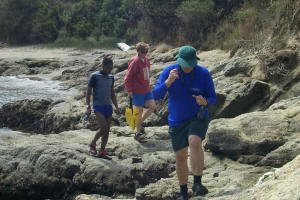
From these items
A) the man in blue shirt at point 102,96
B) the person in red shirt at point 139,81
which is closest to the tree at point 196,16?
the person in red shirt at point 139,81

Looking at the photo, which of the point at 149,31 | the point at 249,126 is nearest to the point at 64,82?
the point at 149,31

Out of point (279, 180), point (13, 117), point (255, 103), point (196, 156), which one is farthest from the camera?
point (13, 117)

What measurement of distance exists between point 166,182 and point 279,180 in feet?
6.99

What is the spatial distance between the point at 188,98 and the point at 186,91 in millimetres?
77

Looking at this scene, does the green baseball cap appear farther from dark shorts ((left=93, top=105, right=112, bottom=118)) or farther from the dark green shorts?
dark shorts ((left=93, top=105, right=112, bottom=118))

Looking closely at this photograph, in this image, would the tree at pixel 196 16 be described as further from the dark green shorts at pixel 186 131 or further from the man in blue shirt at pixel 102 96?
the dark green shorts at pixel 186 131

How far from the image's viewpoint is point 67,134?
822cm

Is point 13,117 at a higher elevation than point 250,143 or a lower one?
lower

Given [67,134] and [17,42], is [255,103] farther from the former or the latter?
[17,42]

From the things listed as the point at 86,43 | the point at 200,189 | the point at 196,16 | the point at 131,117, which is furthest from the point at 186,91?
the point at 86,43

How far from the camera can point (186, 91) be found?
4445mm

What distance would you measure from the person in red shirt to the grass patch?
21.0 metres

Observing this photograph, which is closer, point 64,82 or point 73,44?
point 64,82

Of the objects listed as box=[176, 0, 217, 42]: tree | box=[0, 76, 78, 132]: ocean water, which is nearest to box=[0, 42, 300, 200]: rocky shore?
box=[0, 76, 78, 132]: ocean water
